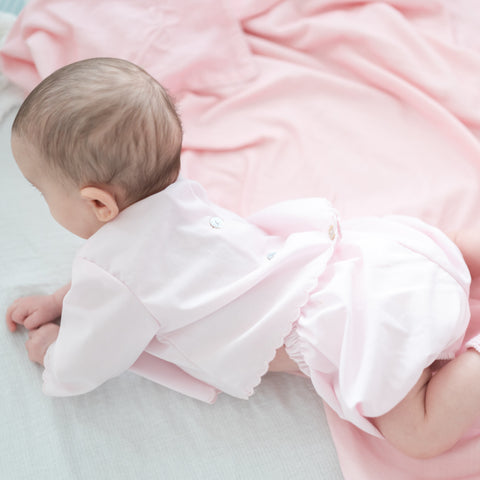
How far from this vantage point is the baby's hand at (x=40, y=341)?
3.48 feet

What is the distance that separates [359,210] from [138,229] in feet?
1.66

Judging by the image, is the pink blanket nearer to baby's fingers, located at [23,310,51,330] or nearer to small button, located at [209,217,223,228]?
small button, located at [209,217,223,228]

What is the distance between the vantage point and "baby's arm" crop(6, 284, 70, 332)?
1.09 meters

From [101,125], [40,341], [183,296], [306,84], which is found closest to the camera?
[101,125]

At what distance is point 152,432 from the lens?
103 cm

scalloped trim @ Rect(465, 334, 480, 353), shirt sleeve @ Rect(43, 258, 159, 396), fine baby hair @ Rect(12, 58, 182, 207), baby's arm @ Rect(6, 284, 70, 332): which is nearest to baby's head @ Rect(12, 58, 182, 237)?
fine baby hair @ Rect(12, 58, 182, 207)

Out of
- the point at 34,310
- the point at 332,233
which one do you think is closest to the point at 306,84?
the point at 332,233

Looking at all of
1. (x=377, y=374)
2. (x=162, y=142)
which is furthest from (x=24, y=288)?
(x=377, y=374)

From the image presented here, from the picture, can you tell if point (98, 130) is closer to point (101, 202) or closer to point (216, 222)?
point (101, 202)

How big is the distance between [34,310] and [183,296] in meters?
0.31

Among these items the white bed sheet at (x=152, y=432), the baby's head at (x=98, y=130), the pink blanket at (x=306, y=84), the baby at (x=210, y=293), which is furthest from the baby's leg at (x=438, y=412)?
the baby's head at (x=98, y=130)

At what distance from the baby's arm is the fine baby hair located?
31cm

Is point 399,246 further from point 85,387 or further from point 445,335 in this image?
point 85,387

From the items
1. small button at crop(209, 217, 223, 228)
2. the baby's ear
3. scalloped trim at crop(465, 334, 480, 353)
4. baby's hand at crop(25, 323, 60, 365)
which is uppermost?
the baby's ear
